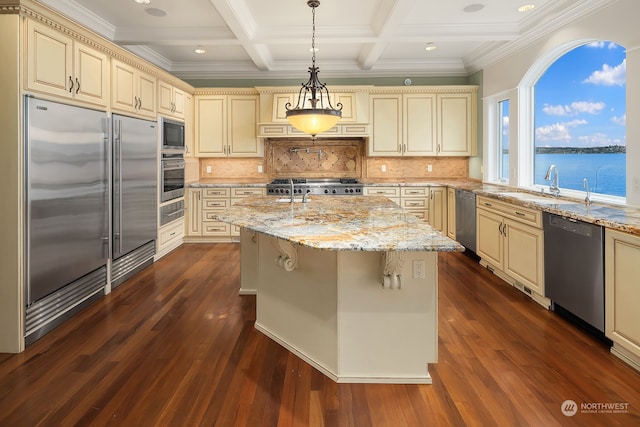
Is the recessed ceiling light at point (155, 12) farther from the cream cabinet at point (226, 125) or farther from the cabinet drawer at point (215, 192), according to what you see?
the cabinet drawer at point (215, 192)

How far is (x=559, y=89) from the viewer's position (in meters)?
4.60

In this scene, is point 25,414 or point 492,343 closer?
point 25,414

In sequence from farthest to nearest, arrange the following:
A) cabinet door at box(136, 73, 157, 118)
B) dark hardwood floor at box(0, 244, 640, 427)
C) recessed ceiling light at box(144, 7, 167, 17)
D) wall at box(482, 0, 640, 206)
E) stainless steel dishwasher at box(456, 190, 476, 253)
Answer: stainless steel dishwasher at box(456, 190, 476, 253) < cabinet door at box(136, 73, 157, 118) < recessed ceiling light at box(144, 7, 167, 17) < wall at box(482, 0, 640, 206) < dark hardwood floor at box(0, 244, 640, 427)

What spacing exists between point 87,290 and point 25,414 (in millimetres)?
1658

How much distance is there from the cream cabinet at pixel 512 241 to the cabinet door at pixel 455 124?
188 cm

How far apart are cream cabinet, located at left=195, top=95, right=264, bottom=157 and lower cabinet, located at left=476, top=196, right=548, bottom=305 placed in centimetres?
348

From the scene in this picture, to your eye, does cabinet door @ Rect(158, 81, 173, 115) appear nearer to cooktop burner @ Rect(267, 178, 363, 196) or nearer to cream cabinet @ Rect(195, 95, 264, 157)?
cream cabinet @ Rect(195, 95, 264, 157)

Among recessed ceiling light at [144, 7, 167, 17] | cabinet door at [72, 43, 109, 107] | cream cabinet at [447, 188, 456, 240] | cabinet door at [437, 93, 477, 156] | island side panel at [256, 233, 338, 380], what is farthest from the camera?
cabinet door at [437, 93, 477, 156]

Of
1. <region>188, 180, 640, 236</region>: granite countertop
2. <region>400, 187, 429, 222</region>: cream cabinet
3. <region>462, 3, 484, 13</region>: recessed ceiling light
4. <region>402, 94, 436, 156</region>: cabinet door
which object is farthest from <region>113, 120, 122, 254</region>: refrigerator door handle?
<region>402, 94, 436, 156</region>: cabinet door

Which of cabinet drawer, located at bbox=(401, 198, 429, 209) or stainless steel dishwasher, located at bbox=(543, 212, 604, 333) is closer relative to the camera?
stainless steel dishwasher, located at bbox=(543, 212, 604, 333)

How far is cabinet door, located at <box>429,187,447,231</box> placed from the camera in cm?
627

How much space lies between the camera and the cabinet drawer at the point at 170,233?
17.7 ft

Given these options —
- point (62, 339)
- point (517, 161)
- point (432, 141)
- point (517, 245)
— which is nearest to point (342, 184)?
point (432, 141)

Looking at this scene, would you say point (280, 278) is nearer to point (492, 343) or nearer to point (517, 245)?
point (492, 343)
